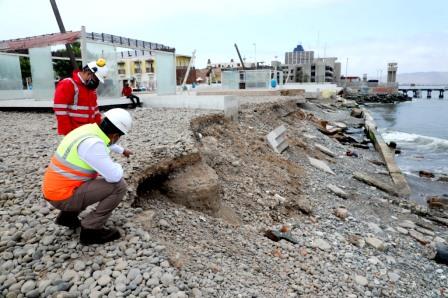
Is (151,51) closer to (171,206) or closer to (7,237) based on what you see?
(171,206)

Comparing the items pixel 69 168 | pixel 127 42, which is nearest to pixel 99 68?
pixel 69 168

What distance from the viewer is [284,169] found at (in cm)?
904

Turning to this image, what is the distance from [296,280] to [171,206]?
7.17 feet

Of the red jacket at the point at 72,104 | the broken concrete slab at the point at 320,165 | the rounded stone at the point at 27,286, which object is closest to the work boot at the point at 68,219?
the rounded stone at the point at 27,286

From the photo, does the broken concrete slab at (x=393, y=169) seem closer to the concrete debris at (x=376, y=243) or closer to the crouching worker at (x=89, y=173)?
the concrete debris at (x=376, y=243)

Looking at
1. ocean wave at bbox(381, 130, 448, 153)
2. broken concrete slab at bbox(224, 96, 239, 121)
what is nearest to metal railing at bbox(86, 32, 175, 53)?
broken concrete slab at bbox(224, 96, 239, 121)

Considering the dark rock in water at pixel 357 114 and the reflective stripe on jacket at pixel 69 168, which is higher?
the reflective stripe on jacket at pixel 69 168

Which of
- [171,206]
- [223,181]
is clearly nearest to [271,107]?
[223,181]

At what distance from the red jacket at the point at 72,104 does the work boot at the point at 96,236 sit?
7.30 ft

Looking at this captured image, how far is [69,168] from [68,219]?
792 mm

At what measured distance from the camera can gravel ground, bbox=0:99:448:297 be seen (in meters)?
3.28

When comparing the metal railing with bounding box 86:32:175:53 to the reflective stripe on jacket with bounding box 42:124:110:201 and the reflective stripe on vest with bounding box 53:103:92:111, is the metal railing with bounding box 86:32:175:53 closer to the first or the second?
the reflective stripe on vest with bounding box 53:103:92:111

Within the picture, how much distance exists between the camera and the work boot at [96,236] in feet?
11.5

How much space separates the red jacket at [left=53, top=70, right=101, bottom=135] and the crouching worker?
210 cm
